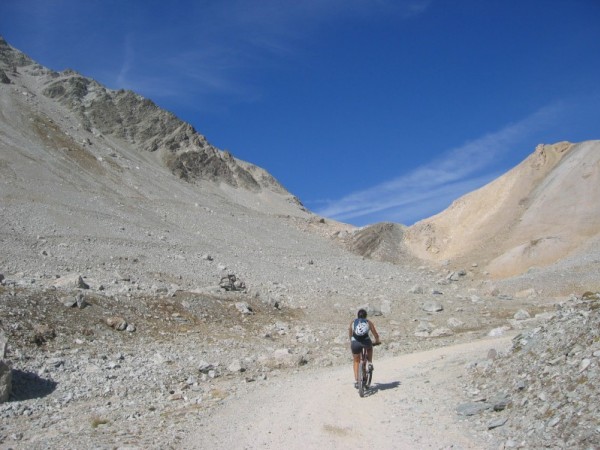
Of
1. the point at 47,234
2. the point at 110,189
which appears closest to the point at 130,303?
the point at 47,234

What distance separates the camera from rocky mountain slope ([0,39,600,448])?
1226 centimetres

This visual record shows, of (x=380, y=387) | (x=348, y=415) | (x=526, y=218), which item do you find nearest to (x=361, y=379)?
(x=380, y=387)

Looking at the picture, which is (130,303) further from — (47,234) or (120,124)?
(120,124)

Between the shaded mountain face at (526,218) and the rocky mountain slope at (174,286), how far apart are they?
33 cm

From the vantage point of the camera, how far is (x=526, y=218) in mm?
48438

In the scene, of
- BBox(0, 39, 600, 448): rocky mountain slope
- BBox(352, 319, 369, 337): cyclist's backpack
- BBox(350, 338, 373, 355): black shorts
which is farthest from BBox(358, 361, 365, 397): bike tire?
BBox(0, 39, 600, 448): rocky mountain slope

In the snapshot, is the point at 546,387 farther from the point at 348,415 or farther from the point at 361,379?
the point at 361,379

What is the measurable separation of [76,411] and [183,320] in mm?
9100

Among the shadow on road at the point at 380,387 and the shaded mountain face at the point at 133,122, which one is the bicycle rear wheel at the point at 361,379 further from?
the shaded mountain face at the point at 133,122

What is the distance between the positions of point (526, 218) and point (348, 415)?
4355 cm

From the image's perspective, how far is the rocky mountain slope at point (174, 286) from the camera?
12.3 metres

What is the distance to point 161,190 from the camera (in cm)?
6388

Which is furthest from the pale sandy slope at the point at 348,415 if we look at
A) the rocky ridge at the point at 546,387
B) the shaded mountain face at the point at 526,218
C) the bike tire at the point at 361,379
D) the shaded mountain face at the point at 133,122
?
the shaded mountain face at the point at 133,122

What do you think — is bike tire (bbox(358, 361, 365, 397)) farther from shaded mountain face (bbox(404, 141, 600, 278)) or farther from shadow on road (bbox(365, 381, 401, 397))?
shaded mountain face (bbox(404, 141, 600, 278))
